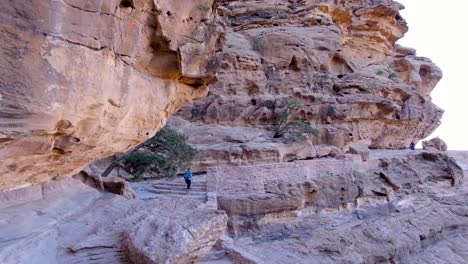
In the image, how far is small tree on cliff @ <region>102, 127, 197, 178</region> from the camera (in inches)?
578

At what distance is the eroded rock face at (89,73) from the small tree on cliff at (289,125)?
1221 centimetres

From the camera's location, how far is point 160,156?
14844 mm

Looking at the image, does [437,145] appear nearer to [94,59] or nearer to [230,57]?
[230,57]

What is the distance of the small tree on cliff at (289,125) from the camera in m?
20.3

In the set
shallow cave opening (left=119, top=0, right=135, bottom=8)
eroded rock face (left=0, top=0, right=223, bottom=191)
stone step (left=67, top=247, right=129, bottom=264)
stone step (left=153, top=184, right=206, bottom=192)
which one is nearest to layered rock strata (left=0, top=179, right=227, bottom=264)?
stone step (left=67, top=247, right=129, bottom=264)

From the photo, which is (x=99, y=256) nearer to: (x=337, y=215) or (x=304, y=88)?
(x=337, y=215)

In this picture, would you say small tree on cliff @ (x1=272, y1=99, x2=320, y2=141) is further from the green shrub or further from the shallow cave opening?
the shallow cave opening

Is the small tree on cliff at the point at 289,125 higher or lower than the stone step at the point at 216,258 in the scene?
higher

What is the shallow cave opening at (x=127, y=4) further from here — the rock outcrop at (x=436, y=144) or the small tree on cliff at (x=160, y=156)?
the rock outcrop at (x=436, y=144)

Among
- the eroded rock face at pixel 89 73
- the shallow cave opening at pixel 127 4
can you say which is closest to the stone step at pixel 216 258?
the eroded rock face at pixel 89 73

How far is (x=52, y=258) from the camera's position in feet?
21.2

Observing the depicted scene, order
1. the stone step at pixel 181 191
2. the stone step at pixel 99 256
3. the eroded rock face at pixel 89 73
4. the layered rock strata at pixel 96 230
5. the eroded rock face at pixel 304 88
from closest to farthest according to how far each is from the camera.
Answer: the eroded rock face at pixel 89 73
the layered rock strata at pixel 96 230
the stone step at pixel 99 256
the stone step at pixel 181 191
the eroded rock face at pixel 304 88

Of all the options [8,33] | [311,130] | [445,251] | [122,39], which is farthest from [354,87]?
[8,33]

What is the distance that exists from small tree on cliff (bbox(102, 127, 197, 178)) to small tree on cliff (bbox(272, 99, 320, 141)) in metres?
6.57
